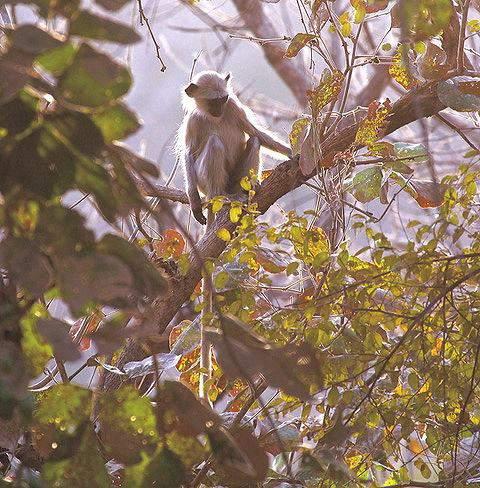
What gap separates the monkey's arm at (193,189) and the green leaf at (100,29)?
7.12 ft

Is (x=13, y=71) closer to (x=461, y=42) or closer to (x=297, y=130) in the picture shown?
(x=461, y=42)

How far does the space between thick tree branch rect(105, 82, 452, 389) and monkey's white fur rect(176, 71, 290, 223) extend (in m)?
1.05

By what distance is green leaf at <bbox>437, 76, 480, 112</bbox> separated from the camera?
4.09ft

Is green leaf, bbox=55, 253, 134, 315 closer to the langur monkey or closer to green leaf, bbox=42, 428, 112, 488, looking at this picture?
green leaf, bbox=42, 428, 112, 488

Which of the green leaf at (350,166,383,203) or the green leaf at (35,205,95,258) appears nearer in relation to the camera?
the green leaf at (35,205,95,258)

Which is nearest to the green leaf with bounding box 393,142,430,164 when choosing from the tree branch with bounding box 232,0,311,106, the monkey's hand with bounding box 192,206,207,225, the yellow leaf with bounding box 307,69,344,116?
the yellow leaf with bounding box 307,69,344,116

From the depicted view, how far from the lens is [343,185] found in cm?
132

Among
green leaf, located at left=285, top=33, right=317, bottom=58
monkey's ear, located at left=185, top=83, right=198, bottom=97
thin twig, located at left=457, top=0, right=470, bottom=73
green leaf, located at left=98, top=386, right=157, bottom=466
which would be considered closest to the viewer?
green leaf, located at left=98, top=386, right=157, bottom=466

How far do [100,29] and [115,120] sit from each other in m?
0.05

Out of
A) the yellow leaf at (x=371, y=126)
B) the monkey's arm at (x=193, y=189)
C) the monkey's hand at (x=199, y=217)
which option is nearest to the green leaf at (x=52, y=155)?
the yellow leaf at (x=371, y=126)

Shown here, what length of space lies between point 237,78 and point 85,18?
521 cm

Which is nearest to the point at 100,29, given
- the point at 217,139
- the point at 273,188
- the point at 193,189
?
the point at 273,188

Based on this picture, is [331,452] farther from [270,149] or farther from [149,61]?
[149,61]

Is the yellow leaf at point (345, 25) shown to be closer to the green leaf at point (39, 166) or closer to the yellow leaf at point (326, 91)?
the yellow leaf at point (326, 91)
